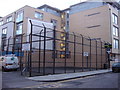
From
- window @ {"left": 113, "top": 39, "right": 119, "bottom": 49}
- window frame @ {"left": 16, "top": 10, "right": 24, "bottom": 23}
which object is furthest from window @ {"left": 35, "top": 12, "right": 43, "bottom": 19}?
window @ {"left": 113, "top": 39, "right": 119, "bottom": 49}

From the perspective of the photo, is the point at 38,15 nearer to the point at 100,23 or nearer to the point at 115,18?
the point at 100,23

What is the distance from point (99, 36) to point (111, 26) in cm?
292

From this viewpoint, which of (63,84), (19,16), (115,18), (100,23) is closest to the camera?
(63,84)

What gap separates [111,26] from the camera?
28047 millimetres

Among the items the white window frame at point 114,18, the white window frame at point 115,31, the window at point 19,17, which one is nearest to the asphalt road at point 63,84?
the white window frame at point 115,31

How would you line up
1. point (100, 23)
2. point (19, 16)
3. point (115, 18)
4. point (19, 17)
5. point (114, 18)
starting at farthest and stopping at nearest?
point (19, 16) < point (19, 17) < point (115, 18) < point (114, 18) < point (100, 23)

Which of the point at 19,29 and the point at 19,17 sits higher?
the point at 19,17

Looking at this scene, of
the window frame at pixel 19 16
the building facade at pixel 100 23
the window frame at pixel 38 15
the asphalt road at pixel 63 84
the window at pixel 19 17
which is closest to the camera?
the asphalt road at pixel 63 84

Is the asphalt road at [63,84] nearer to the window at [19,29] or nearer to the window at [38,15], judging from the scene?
the window at [19,29]

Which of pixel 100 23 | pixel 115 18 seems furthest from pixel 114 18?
pixel 100 23

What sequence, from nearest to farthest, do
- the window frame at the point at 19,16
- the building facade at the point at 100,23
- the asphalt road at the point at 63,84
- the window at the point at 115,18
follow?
the asphalt road at the point at 63,84
the building facade at the point at 100,23
the window at the point at 115,18
the window frame at the point at 19,16

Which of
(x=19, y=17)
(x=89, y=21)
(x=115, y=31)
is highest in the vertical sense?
(x=19, y=17)

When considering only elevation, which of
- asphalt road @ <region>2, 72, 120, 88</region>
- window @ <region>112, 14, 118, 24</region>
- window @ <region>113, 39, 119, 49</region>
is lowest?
asphalt road @ <region>2, 72, 120, 88</region>

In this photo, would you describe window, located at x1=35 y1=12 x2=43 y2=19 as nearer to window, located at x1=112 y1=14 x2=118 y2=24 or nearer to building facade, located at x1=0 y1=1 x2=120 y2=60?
building facade, located at x1=0 y1=1 x2=120 y2=60
